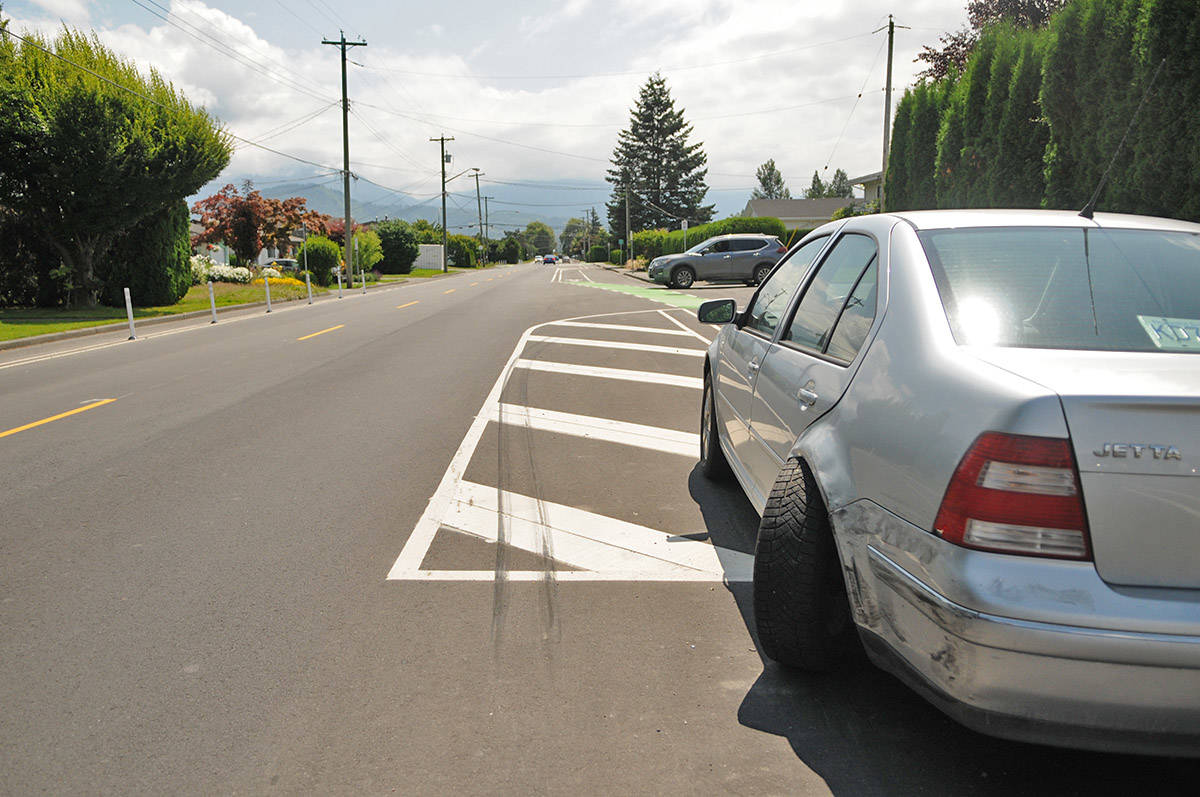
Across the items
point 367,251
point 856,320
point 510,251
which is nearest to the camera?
point 856,320

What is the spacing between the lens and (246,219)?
4253 cm

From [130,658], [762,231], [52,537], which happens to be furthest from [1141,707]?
[762,231]

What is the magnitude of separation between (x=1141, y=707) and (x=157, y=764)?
9.01ft

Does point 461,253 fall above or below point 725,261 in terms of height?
above

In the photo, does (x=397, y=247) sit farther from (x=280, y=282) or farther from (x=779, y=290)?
(x=779, y=290)

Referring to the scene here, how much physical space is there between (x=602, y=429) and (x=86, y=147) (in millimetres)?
18492

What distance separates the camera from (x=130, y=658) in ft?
11.4

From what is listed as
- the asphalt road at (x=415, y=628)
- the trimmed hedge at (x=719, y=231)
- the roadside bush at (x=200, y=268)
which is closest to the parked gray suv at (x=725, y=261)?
the trimmed hedge at (x=719, y=231)

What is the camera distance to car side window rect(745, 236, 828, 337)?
4.46m

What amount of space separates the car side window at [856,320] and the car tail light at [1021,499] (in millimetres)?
A: 919

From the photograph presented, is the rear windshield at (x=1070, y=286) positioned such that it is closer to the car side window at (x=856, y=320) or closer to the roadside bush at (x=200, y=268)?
the car side window at (x=856, y=320)

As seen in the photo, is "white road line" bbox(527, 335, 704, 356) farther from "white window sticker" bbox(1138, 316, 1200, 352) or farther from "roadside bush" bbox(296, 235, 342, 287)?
"roadside bush" bbox(296, 235, 342, 287)

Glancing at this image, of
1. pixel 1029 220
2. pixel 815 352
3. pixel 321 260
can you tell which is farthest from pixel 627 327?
pixel 321 260

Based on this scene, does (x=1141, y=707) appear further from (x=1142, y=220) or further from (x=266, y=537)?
(x=266, y=537)
